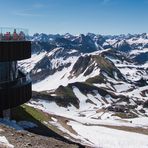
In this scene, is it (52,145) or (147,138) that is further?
(147,138)

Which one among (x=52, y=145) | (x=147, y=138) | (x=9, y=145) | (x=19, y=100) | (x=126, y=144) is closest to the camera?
(x=9, y=145)

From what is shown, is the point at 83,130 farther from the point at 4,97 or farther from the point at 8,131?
the point at 8,131

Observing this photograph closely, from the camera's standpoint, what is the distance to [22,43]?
144 feet

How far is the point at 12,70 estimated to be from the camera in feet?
149

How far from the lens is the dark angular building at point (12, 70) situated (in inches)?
1593

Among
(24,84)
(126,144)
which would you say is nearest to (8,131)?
(24,84)

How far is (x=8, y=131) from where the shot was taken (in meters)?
29.3

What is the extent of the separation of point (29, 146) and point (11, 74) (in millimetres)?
19689

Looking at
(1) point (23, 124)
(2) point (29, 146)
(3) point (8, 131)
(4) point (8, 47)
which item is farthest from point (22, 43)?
(2) point (29, 146)

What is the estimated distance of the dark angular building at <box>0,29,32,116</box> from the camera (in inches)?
1593

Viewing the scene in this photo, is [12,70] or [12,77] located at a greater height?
[12,70]

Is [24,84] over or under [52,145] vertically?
over

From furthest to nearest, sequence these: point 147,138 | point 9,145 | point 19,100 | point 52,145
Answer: point 147,138 → point 19,100 → point 52,145 → point 9,145

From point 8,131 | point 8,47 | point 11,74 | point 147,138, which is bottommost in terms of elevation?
point 147,138
